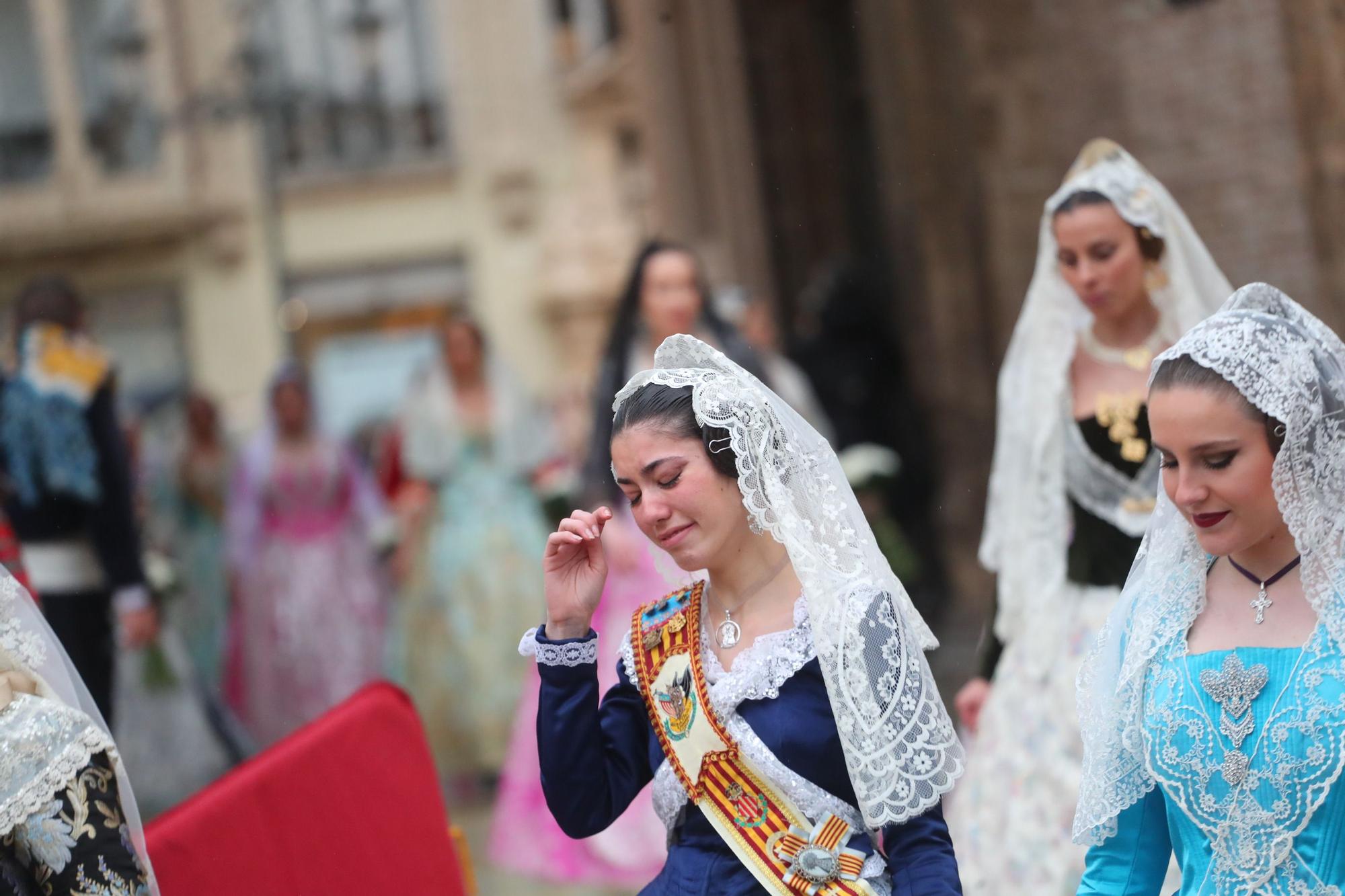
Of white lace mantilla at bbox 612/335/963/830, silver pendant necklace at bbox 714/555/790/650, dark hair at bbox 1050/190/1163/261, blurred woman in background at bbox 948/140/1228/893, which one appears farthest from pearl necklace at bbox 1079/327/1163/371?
silver pendant necklace at bbox 714/555/790/650

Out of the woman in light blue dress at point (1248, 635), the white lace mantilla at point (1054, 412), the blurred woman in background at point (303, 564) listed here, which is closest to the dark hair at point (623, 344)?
the white lace mantilla at point (1054, 412)

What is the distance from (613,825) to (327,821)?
210 centimetres

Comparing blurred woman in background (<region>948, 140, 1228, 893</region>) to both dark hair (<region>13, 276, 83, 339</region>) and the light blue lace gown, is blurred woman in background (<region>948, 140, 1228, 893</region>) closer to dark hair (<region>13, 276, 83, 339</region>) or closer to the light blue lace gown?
the light blue lace gown

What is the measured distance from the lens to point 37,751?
2.70 meters

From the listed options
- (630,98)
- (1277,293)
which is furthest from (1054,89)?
(630,98)

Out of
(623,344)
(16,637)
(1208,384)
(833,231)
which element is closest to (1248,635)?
(1208,384)

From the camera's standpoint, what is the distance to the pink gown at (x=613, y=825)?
5273 mm

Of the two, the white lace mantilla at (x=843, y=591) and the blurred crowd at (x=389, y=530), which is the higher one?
the white lace mantilla at (x=843, y=591)

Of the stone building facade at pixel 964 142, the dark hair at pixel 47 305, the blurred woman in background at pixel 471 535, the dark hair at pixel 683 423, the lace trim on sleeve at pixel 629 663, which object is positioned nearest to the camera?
the dark hair at pixel 683 423

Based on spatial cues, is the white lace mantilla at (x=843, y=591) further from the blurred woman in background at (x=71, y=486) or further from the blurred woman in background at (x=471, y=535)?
the blurred woman in background at (x=471, y=535)

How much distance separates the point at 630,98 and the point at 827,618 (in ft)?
74.3

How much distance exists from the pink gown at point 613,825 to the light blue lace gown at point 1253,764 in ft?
8.88

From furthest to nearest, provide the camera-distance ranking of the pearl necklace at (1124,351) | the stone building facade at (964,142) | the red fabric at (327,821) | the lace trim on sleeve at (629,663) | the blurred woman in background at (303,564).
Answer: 1. the blurred woman in background at (303,564)
2. the stone building facade at (964,142)
3. the pearl necklace at (1124,351)
4. the red fabric at (327,821)
5. the lace trim on sleeve at (629,663)

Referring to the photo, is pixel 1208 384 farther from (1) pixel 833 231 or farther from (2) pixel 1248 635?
(1) pixel 833 231
